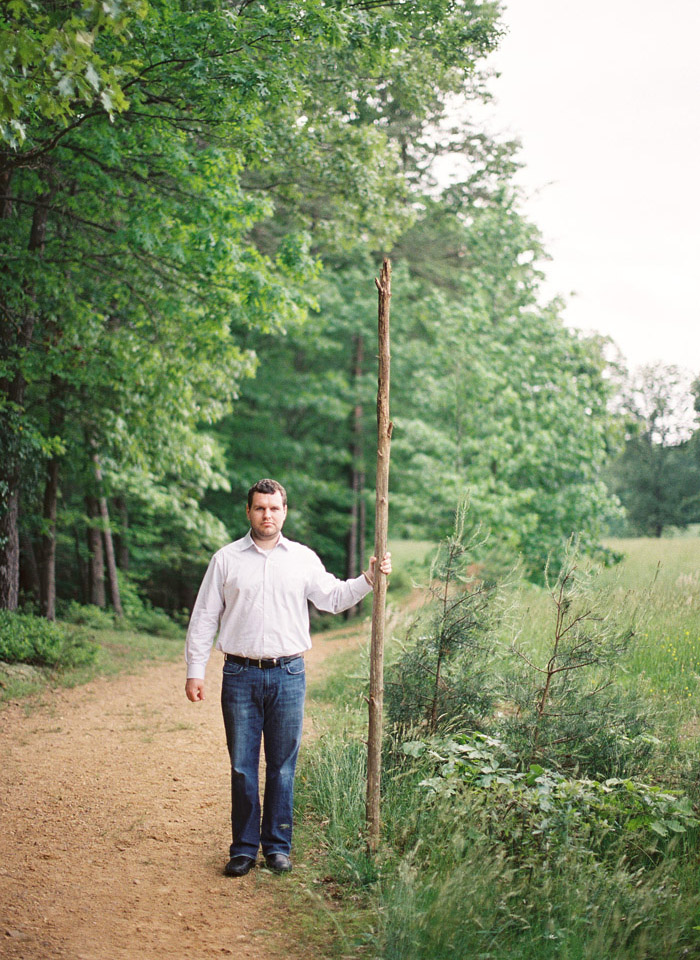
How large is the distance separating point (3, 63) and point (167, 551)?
1425cm

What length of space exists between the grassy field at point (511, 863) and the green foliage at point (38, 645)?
5331 mm

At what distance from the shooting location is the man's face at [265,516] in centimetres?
452

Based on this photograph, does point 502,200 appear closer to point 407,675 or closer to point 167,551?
point 167,551

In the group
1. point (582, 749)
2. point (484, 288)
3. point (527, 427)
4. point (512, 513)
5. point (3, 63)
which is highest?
point (484, 288)

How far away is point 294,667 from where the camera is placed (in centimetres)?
453

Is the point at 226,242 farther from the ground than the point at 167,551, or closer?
farther from the ground

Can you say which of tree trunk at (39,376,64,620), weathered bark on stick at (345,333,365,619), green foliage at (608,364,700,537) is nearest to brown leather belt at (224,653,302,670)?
green foliage at (608,364,700,537)

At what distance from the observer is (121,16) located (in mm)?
4461

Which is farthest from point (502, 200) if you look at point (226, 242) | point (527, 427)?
point (226, 242)

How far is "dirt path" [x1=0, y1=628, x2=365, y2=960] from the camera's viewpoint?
3.88 metres

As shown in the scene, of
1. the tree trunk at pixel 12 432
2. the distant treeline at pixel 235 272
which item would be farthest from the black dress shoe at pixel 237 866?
the tree trunk at pixel 12 432

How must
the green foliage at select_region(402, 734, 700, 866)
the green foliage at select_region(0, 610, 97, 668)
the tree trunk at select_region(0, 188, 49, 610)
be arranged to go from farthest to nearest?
the tree trunk at select_region(0, 188, 49, 610)
the green foliage at select_region(0, 610, 97, 668)
the green foliage at select_region(402, 734, 700, 866)

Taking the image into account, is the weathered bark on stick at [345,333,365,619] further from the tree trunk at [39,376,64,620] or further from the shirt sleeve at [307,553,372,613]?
the shirt sleeve at [307,553,372,613]

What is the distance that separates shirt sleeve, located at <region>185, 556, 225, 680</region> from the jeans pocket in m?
0.44
